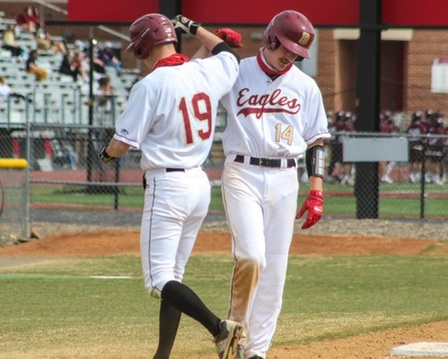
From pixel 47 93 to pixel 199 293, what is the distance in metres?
18.9

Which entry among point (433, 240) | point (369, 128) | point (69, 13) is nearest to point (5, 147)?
point (69, 13)

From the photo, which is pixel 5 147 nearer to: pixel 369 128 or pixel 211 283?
pixel 369 128

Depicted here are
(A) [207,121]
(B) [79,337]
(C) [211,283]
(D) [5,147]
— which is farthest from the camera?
(D) [5,147]

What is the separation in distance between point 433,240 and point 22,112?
1643 centimetres

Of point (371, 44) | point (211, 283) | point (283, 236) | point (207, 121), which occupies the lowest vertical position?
point (211, 283)

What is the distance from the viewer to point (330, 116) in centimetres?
3350

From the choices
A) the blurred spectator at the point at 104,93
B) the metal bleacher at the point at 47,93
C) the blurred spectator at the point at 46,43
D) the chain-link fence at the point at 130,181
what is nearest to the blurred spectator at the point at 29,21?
the blurred spectator at the point at 46,43

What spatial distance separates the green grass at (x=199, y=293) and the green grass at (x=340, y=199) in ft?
18.2

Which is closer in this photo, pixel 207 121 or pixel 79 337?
pixel 207 121

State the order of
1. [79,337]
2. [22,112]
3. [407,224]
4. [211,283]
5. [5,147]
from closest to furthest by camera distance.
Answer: [79,337]
[211,283]
[407,224]
[5,147]
[22,112]

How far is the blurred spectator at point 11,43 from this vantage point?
30.6m

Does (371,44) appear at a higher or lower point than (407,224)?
higher

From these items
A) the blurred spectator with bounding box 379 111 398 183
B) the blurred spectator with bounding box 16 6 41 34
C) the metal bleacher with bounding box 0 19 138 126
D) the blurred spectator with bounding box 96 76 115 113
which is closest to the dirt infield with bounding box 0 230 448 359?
the blurred spectator with bounding box 379 111 398 183

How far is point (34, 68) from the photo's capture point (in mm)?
29406
